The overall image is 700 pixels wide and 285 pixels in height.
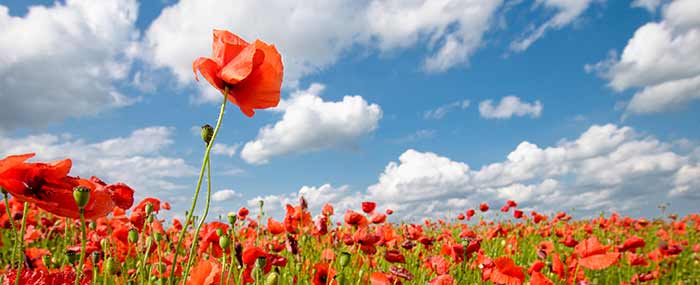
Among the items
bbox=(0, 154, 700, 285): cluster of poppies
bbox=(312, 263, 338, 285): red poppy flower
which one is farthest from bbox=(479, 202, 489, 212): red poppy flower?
bbox=(312, 263, 338, 285): red poppy flower

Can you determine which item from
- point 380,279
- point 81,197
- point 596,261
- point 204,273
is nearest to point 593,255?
point 596,261

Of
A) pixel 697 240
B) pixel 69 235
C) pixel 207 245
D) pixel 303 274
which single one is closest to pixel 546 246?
pixel 303 274

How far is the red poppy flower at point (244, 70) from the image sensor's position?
1.21m

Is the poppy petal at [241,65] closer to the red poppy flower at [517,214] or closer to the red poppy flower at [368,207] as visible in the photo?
the red poppy flower at [368,207]

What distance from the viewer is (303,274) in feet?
9.97

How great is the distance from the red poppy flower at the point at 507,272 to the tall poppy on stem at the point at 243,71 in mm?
1356

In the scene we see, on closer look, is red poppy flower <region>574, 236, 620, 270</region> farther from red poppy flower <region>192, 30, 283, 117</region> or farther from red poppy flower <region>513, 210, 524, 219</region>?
red poppy flower <region>513, 210, 524, 219</region>

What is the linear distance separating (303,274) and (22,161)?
2.20 metres

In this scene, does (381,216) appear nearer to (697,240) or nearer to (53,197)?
(53,197)

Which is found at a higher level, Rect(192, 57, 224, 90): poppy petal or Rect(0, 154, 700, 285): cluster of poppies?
Rect(192, 57, 224, 90): poppy petal

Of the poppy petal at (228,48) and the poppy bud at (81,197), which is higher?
the poppy petal at (228,48)

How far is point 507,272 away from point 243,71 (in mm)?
1532

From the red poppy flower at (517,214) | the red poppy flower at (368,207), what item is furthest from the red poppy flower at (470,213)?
the red poppy flower at (368,207)

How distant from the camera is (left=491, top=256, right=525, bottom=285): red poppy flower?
7.13 feet
